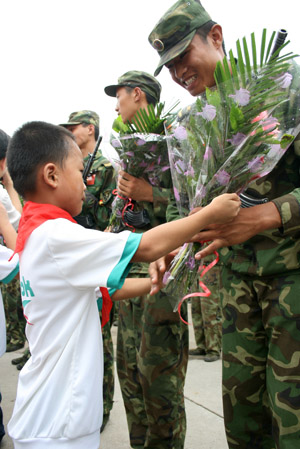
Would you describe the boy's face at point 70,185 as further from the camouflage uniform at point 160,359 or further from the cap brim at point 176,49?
the camouflage uniform at point 160,359

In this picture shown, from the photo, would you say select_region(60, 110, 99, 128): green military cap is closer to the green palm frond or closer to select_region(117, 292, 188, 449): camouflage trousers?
the green palm frond

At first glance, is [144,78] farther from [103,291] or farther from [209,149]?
[103,291]

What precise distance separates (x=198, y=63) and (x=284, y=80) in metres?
0.56

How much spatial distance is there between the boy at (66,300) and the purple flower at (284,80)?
470 mm

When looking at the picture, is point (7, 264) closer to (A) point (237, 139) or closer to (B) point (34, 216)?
(B) point (34, 216)

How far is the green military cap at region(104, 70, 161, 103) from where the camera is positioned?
2.93m

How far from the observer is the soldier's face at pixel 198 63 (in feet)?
6.75

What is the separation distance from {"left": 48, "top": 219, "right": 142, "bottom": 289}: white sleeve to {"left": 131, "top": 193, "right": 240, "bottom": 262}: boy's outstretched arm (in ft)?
0.15

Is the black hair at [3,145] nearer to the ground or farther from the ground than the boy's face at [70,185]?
farther from the ground

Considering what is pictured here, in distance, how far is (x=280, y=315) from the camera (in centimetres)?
173

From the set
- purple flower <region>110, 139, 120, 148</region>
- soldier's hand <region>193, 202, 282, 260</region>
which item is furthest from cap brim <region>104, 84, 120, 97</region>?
soldier's hand <region>193, 202, 282, 260</region>

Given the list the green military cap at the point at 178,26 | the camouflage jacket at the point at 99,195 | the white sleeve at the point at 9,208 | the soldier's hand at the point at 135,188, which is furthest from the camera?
the camouflage jacket at the point at 99,195

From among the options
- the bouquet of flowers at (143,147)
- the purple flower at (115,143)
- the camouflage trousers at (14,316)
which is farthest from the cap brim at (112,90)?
the camouflage trousers at (14,316)

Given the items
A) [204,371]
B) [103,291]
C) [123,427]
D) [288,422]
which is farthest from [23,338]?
[288,422]
